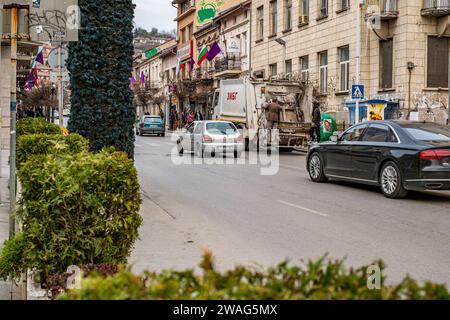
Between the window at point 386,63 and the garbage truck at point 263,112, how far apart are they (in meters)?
4.66

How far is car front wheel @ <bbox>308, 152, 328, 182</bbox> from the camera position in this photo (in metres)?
16.1

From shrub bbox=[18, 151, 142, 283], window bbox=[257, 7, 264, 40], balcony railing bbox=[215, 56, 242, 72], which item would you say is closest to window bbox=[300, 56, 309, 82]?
A: window bbox=[257, 7, 264, 40]

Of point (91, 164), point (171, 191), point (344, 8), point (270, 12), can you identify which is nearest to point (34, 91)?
point (270, 12)

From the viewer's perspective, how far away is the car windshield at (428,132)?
13148 millimetres

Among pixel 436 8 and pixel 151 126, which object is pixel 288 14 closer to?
pixel 151 126

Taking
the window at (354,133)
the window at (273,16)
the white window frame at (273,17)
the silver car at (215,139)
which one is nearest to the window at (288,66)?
the white window frame at (273,17)

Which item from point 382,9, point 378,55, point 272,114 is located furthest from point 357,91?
point 382,9

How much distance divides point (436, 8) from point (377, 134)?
16236 mm

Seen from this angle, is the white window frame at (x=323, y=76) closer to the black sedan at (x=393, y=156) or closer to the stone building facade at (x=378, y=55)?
the stone building facade at (x=378, y=55)

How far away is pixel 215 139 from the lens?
2539cm

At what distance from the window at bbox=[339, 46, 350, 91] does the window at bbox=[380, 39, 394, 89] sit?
2.70 metres

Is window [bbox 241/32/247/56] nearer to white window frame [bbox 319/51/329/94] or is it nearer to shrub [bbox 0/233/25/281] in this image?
white window frame [bbox 319/51/329/94]
